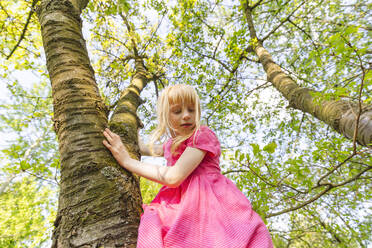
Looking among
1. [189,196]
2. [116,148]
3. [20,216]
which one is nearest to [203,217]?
[189,196]

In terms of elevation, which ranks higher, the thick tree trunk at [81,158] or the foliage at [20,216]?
the thick tree trunk at [81,158]

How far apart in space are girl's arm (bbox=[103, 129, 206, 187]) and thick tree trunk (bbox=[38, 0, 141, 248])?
5cm

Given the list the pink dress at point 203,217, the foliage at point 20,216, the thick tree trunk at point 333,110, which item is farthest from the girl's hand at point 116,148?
the foliage at point 20,216

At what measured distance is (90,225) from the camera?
2.91 ft

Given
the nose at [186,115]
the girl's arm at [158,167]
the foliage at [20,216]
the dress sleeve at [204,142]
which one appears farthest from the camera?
the foliage at [20,216]

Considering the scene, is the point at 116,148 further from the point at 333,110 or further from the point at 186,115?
the point at 333,110

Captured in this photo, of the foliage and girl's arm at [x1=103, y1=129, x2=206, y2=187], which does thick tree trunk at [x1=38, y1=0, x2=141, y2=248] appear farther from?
the foliage

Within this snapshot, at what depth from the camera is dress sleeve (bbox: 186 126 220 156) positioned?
4.42ft

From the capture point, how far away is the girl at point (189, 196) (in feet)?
3.13

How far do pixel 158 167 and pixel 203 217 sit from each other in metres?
0.42

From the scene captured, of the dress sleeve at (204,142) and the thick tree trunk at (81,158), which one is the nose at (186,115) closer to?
the dress sleeve at (204,142)

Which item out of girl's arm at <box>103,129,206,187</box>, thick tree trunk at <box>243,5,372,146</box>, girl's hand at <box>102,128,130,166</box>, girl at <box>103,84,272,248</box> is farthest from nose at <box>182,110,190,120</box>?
thick tree trunk at <box>243,5,372,146</box>

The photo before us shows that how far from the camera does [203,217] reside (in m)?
1.08

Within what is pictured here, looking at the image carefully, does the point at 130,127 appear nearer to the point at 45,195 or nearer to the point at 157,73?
the point at 157,73
